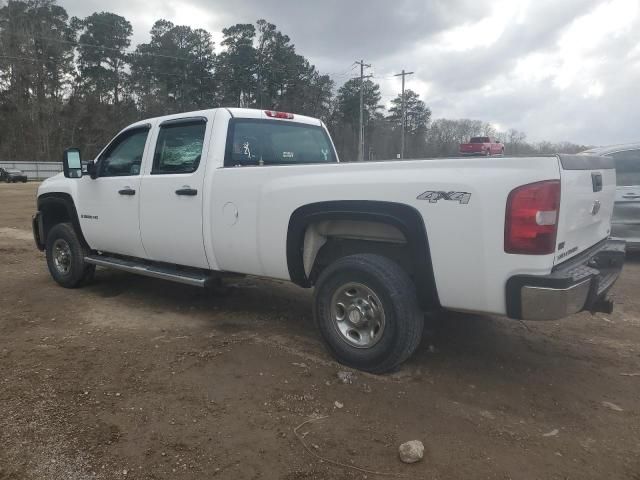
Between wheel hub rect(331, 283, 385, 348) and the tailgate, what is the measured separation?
48.2 inches

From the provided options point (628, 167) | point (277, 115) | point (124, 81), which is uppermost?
point (124, 81)

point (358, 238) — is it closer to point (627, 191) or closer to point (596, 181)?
point (596, 181)

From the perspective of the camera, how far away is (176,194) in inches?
182

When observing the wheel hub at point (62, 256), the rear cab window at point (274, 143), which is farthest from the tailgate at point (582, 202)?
the wheel hub at point (62, 256)

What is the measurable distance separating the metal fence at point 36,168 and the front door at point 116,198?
41961mm

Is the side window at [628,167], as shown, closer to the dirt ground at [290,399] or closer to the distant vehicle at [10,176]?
the dirt ground at [290,399]

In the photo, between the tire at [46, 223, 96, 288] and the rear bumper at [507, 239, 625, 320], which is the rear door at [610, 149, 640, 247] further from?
the tire at [46, 223, 96, 288]

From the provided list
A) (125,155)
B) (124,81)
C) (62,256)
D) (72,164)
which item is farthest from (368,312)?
(124,81)

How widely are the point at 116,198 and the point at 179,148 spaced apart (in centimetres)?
105

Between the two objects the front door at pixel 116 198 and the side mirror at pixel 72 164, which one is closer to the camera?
the front door at pixel 116 198

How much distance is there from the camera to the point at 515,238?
2.88 m

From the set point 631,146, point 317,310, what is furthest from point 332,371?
point 631,146

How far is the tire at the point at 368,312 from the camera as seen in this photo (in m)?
3.37

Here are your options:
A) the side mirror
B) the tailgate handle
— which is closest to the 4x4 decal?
the tailgate handle
